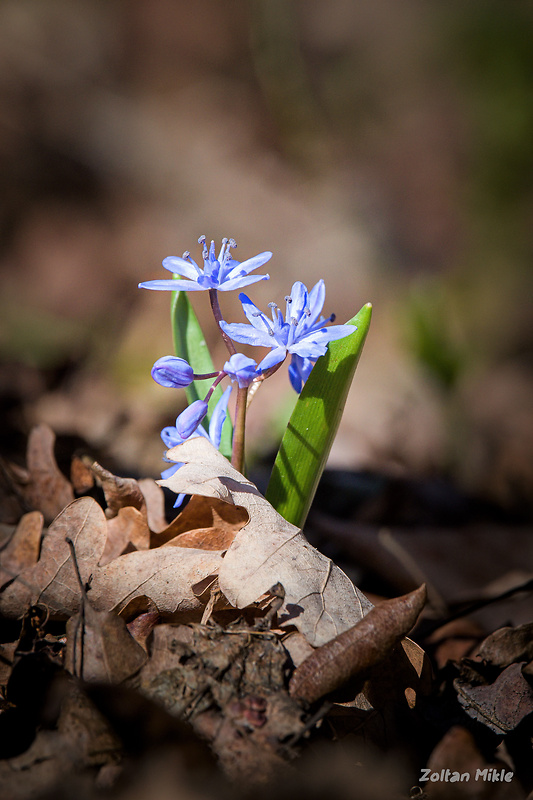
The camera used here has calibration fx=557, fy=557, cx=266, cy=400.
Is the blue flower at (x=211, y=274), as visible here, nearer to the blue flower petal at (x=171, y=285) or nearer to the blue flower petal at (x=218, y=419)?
the blue flower petal at (x=171, y=285)

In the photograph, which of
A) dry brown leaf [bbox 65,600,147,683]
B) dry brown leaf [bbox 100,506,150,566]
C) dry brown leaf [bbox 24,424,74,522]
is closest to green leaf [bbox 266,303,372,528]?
dry brown leaf [bbox 100,506,150,566]

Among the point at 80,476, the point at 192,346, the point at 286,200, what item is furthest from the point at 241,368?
the point at 286,200

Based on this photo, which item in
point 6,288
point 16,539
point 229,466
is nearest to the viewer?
point 229,466

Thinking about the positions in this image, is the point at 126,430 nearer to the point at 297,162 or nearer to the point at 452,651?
the point at 452,651

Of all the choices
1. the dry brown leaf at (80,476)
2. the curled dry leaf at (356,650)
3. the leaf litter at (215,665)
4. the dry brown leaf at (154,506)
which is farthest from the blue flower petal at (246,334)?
the dry brown leaf at (80,476)

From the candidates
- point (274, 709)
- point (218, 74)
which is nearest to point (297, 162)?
point (218, 74)

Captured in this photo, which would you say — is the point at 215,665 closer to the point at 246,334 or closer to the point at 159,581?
the point at 159,581

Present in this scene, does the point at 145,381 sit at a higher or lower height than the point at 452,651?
higher
